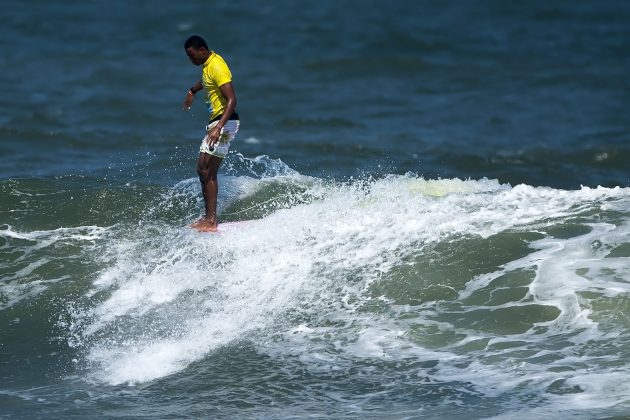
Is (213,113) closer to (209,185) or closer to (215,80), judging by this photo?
(215,80)

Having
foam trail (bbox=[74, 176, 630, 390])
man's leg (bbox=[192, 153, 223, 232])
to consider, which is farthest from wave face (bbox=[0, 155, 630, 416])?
man's leg (bbox=[192, 153, 223, 232])

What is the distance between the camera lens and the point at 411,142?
16734 mm

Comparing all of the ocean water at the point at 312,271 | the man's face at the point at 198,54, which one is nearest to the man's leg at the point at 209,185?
the ocean water at the point at 312,271

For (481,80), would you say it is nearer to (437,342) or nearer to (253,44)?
(253,44)

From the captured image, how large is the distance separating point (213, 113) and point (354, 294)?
2122mm

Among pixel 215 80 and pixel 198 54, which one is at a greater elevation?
pixel 198 54

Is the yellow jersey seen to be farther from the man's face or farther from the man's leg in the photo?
the man's leg

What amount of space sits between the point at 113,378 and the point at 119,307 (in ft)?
3.81

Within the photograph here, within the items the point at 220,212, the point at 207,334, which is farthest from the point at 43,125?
the point at 207,334

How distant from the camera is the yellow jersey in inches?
366

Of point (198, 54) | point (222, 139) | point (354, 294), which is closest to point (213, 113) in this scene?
point (222, 139)

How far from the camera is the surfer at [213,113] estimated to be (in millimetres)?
9273

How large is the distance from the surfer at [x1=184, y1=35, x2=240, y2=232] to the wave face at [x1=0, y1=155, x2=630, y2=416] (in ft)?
1.34

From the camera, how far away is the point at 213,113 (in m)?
9.51
